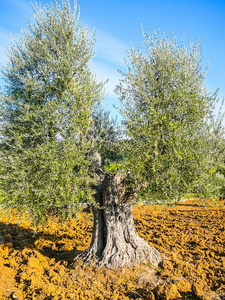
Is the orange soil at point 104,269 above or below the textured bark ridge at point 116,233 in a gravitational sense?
below

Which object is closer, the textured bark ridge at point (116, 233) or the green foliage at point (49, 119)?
the green foliage at point (49, 119)

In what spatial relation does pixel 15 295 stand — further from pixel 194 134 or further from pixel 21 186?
pixel 194 134

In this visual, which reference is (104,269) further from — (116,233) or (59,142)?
(59,142)

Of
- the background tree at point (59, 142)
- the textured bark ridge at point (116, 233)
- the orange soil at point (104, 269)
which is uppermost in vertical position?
the background tree at point (59, 142)

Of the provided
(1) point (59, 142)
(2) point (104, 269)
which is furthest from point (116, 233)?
(1) point (59, 142)

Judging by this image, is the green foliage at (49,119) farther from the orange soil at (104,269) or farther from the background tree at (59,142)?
the orange soil at (104,269)

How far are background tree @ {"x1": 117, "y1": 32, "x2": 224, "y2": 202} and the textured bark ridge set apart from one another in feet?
3.11

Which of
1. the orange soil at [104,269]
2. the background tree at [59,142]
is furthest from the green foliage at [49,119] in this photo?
the orange soil at [104,269]

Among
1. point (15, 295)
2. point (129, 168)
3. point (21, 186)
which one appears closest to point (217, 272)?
point (129, 168)

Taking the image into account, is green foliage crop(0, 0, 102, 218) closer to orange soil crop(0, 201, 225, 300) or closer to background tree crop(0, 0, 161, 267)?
background tree crop(0, 0, 161, 267)

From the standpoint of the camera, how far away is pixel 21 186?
21.3 feet

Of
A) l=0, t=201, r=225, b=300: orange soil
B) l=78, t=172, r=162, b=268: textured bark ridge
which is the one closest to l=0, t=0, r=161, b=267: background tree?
l=78, t=172, r=162, b=268: textured bark ridge

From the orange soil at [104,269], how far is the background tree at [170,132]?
1280 mm

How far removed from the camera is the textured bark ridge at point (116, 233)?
734cm
